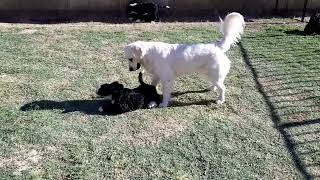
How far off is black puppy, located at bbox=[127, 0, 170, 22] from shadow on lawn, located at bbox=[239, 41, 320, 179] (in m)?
3.15

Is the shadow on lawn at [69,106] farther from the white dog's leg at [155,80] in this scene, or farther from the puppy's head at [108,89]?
the white dog's leg at [155,80]

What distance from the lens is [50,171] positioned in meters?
4.45

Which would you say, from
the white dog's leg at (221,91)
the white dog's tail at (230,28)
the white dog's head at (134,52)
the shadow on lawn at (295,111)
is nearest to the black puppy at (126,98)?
the white dog's head at (134,52)

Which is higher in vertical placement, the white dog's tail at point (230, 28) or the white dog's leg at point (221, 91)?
the white dog's tail at point (230, 28)

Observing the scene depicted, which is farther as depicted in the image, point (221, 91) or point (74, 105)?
point (221, 91)

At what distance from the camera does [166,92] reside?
5.81 meters

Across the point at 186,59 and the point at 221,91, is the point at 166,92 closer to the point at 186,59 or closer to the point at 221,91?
the point at 186,59

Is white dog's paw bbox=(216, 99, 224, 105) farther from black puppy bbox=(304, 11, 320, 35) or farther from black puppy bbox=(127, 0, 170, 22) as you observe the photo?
black puppy bbox=(127, 0, 170, 22)

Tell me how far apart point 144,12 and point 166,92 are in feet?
16.4

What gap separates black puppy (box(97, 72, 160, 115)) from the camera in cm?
561

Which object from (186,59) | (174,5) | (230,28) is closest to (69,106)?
(186,59)

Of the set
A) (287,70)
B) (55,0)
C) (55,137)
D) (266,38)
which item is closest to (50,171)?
(55,137)

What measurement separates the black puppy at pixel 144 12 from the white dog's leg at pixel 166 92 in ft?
15.9

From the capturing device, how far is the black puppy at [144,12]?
10.4 metres
